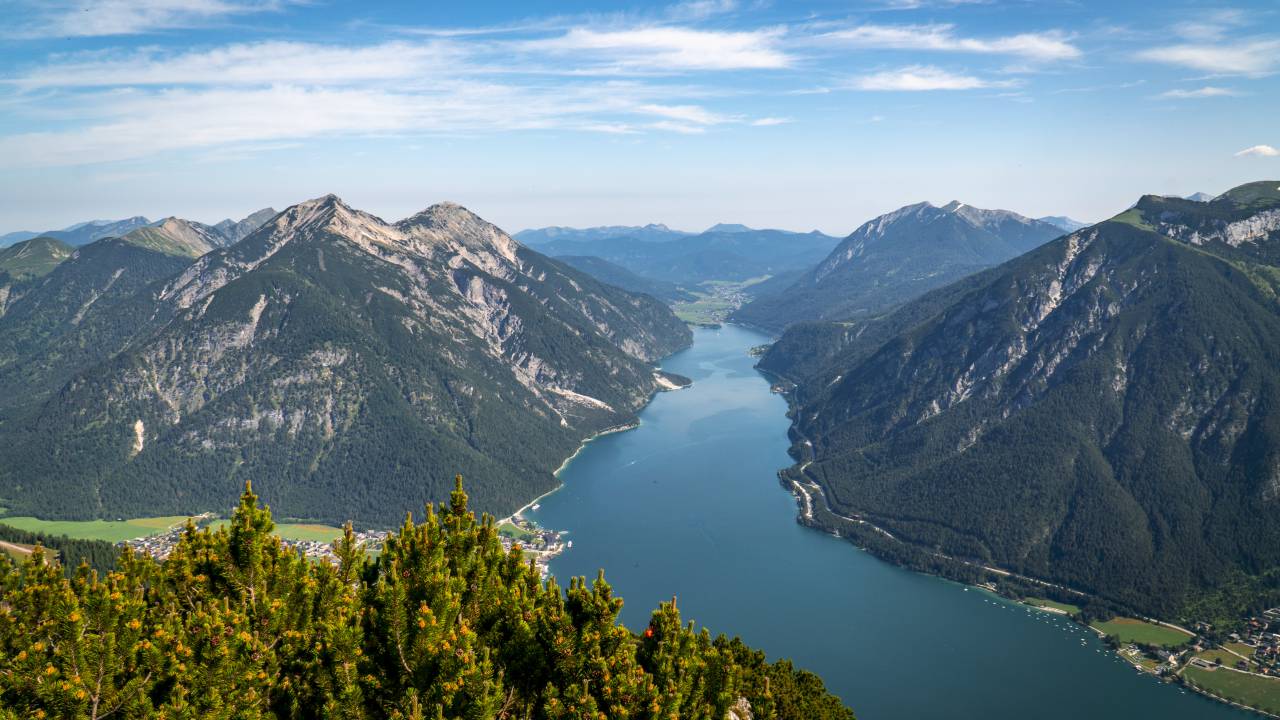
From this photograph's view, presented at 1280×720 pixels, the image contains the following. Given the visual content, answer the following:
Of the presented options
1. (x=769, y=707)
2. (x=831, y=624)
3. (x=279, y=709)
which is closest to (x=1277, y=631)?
(x=831, y=624)

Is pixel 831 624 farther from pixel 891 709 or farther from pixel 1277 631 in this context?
pixel 1277 631

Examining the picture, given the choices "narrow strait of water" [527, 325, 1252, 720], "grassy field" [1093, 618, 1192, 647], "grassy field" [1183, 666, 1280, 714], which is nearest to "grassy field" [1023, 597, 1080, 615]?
"narrow strait of water" [527, 325, 1252, 720]

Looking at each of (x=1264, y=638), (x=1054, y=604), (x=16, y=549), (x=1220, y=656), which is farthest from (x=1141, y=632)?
(x=16, y=549)

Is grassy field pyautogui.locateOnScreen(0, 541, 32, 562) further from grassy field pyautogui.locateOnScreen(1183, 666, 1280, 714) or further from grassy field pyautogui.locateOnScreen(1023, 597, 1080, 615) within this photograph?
grassy field pyautogui.locateOnScreen(1183, 666, 1280, 714)

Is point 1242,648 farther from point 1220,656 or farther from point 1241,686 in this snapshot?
point 1241,686

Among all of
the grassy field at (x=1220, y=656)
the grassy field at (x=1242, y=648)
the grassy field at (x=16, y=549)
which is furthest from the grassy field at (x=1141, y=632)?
the grassy field at (x=16, y=549)
